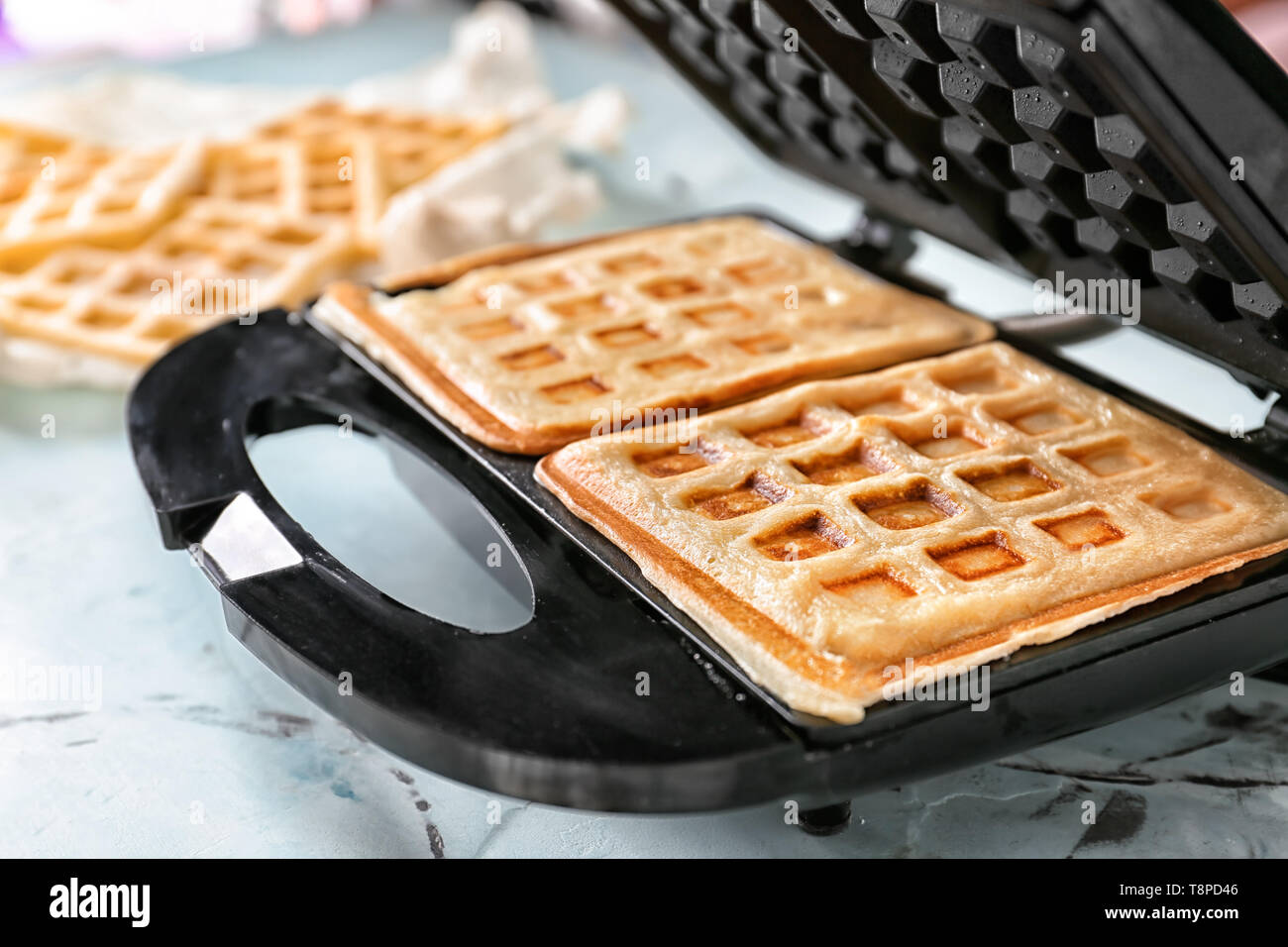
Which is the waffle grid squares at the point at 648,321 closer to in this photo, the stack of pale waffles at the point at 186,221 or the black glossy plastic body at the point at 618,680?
the black glossy plastic body at the point at 618,680

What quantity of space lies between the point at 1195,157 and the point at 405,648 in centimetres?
84

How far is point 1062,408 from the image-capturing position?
1756mm

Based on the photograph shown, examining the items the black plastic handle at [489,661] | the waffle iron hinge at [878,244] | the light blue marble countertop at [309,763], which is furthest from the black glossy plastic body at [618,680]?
the waffle iron hinge at [878,244]

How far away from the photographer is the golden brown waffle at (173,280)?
2.43 meters

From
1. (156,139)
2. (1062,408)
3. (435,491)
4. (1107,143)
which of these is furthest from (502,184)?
(1107,143)

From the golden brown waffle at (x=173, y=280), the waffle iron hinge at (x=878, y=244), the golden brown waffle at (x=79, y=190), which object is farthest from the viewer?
the golden brown waffle at (x=79, y=190)

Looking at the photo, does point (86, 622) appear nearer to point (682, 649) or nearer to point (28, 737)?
point (28, 737)

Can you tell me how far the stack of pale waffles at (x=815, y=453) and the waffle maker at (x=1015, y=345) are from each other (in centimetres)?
4

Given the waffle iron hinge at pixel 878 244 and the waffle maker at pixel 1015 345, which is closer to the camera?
the waffle maker at pixel 1015 345

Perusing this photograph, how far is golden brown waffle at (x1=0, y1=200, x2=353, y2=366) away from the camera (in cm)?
243

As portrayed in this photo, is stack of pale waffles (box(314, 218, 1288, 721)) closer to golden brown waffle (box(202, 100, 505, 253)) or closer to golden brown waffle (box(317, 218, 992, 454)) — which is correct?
golden brown waffle (box(317, 218, 992, 454))

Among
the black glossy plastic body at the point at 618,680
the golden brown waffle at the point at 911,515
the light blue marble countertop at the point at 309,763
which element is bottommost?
the light blue marble countertop at the point at 309,763

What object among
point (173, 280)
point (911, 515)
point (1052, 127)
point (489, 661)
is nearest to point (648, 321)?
point (911, 515)

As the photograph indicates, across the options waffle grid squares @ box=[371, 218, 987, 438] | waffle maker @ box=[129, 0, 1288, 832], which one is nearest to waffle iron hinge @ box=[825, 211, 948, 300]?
waffle grid squares @ box=[371, 218, 987, 438]
